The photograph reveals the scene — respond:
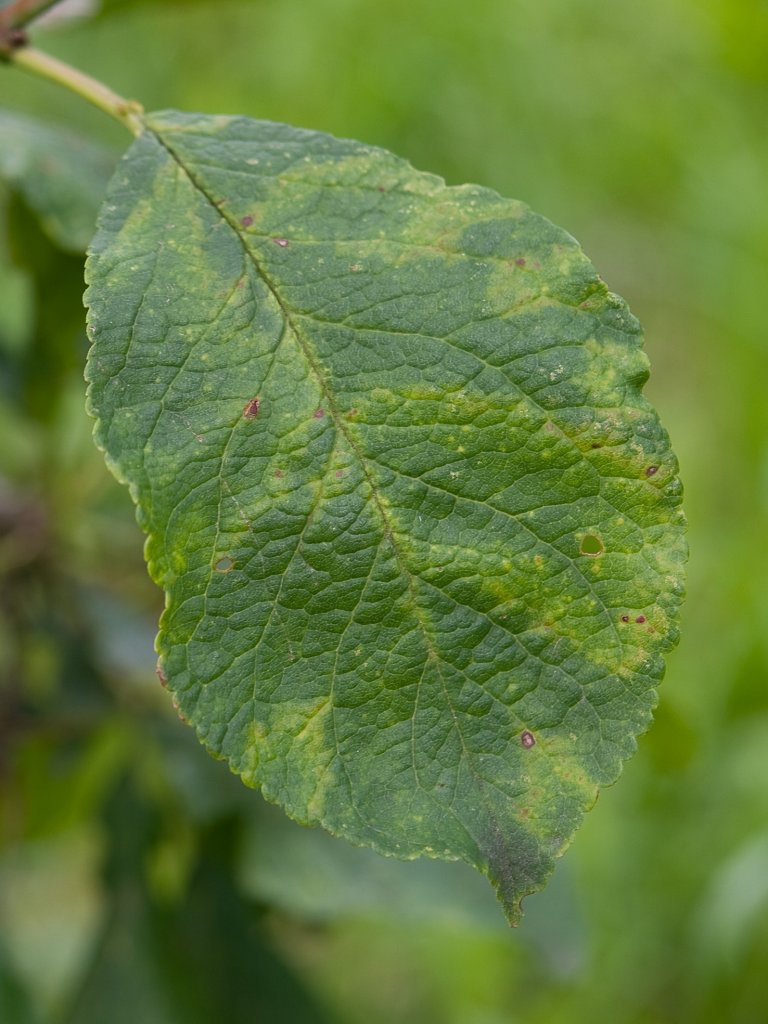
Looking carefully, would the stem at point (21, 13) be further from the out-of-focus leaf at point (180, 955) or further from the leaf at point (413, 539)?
the out-of-focus leaf at point (180, 955)

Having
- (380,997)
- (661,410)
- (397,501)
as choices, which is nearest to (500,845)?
(397,501)

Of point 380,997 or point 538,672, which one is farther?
point 380,997

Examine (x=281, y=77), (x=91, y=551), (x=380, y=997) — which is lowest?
(x=380, y=997)

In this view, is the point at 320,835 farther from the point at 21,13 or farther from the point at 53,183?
the point at 21,13

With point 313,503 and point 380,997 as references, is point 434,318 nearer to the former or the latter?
point 313,503

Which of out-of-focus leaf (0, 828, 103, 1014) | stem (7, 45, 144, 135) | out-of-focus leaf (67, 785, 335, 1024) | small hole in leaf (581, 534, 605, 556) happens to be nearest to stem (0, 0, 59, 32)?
stem (7, 45, 144, 135)

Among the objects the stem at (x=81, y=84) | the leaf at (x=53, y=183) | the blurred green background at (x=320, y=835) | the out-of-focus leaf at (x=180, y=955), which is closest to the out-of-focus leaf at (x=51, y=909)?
the blurred green background at (x=320, y=835)
